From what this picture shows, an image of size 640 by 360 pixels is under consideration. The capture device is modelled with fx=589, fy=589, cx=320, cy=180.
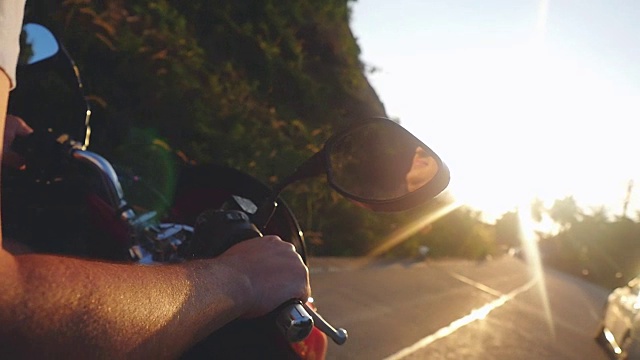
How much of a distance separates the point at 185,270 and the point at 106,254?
32.8 inches

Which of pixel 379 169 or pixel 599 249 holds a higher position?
pixel 379 169

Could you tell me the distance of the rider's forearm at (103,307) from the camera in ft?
2.51

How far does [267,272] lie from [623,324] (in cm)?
757

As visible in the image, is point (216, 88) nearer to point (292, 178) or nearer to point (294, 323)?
point (292, 178)

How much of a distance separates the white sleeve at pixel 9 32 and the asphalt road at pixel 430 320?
4.08 m

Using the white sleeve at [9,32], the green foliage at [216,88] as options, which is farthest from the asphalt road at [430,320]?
the white sleeve at [9,32]

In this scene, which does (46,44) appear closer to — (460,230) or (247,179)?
(247,179)

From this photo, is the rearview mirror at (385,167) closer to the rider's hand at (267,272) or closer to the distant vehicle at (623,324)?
the rider's hand at (267,272)

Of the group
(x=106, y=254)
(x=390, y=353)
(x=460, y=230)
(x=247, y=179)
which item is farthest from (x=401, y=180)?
(x=460, y=230)

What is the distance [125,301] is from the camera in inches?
34.0

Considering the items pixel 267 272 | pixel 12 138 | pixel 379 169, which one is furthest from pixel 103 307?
pixel 12 138

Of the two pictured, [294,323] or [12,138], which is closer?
[294,323]

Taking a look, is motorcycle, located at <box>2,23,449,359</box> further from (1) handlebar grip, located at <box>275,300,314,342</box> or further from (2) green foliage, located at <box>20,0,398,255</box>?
(2) green foliage, located at <box>20,0,398,255</box>

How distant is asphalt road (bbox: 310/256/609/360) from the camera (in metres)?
5.59
